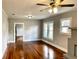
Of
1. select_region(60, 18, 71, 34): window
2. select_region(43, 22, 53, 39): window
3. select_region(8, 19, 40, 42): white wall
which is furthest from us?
select_region(8, 19, 40, 42): white wall

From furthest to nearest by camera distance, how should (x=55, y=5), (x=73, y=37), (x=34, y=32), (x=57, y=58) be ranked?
(x=34, y=32), (x=57, y=58), (x=73, y=37), (x=55, y=5)

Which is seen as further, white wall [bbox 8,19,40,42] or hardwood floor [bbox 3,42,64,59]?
white wall [bbox 8,19,40,42]

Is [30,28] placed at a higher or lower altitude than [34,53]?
higher

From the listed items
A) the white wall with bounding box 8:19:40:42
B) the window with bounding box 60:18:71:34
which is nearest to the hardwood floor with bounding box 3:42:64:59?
the window with bounding box 60:18:71:34

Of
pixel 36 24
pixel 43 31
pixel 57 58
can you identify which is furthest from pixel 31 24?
pixel 57 58

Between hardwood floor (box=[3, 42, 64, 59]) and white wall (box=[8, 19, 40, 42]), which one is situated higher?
white wall (box=[8, 19, 40, 42])

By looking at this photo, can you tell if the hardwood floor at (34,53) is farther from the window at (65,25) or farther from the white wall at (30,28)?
the white wall at (30,28)

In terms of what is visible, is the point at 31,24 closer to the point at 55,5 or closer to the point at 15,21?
the point at 15,21

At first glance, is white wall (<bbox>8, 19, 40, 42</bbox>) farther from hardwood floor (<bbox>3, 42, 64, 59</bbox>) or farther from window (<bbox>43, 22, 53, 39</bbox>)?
hardwood floor (<bbox>3, 42, 64, 59</bbox>)

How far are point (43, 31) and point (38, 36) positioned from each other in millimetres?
912

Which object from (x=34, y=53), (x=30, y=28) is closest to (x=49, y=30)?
(x=30, y=28)

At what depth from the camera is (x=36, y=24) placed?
1160 centimetres

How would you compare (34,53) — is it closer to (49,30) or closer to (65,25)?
(65,25)

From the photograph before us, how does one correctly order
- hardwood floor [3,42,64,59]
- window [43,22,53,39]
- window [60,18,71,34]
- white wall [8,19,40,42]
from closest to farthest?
hardwood floor [3,42,64,59] < window [60,18,71,34] < window [43,22,53,39] < white wall [8,19,40,42]
